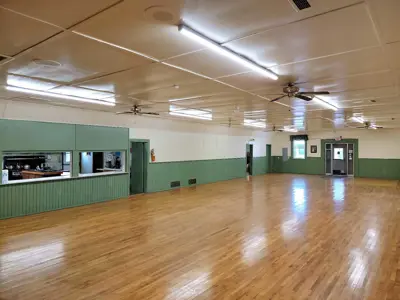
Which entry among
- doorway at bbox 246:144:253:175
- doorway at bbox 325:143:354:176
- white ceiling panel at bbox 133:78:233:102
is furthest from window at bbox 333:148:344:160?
white ceiling panel at bbox 133:78:233:102

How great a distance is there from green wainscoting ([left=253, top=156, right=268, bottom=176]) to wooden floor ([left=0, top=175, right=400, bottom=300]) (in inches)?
334

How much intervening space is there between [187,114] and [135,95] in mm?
3233

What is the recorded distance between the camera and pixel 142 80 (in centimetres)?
457

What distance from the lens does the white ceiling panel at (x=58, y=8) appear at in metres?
2.18

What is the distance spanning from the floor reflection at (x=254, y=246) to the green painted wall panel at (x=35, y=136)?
17.0 ft

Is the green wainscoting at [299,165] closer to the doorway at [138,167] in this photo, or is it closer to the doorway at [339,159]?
the doorway at [339,159]

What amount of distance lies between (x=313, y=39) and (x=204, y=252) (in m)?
3.17

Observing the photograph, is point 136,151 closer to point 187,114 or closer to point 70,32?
point 187,114

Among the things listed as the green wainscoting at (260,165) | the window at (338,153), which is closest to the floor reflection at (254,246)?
the green wainscoting at (260,165)

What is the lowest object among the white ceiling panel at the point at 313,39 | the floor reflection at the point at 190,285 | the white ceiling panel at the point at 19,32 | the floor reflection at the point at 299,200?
the floor reflection at the point at 190,285

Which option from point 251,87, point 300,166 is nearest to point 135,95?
point 251,87

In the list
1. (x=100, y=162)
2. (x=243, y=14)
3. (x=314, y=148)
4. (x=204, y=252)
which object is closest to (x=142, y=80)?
(x=243, y=14)

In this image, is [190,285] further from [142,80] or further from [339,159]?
[339,159]

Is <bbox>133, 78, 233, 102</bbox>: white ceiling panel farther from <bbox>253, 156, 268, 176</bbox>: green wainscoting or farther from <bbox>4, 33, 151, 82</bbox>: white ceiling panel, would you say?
<bbox>253, 156, 268, 176</bbox>: green wainscoting
